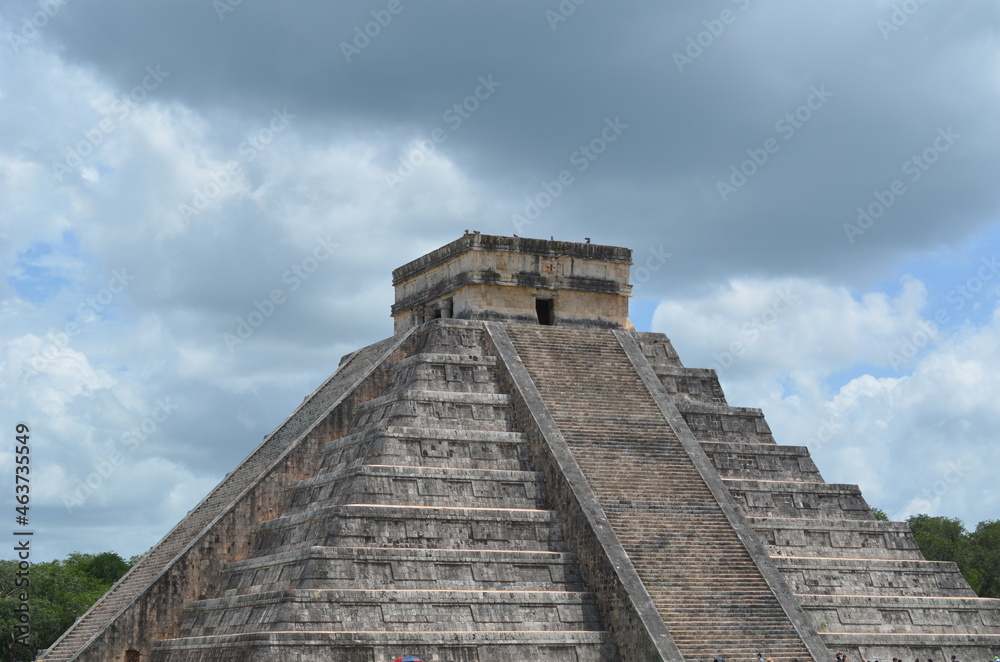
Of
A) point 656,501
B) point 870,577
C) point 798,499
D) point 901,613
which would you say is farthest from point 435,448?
point 901,613

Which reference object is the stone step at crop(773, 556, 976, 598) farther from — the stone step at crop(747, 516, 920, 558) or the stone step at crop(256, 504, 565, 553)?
the stone step at crop(256, 504, 565, 553)

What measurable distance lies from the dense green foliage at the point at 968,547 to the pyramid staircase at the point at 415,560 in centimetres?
2180

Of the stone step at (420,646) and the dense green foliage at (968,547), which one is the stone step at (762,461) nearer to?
the stone step at (420,646)

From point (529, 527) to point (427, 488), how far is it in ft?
5.56

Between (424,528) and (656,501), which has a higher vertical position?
(656,501)

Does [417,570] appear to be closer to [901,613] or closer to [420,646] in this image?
[420,646]

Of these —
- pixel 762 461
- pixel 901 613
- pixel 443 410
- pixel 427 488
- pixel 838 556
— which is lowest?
pixel 901 613

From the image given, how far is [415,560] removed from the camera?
19.8 meters

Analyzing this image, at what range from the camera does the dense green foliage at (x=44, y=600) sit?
35.5 metres

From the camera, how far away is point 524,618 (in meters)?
19.6

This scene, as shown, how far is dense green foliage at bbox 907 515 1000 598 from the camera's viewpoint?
41344 mm

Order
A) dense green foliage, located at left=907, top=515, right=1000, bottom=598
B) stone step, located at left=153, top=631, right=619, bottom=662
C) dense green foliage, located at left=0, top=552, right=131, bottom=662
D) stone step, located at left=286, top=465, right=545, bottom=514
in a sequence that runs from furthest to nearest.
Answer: dense green foliage, located at left=907, top=515, right=1000, bottom=598 < dense green foliage, located at left=0, top=552, right=131, bottom=662 < stone step, located at left=286, top=465, right=545, bottom=514 < stone step, located at left=153, top=631, right=619, bottom=662

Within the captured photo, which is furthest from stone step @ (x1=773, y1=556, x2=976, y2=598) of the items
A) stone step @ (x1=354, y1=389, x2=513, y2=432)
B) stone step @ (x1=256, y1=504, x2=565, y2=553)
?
stone step @ (x1=354, y1=389, x2=513, y2=432)

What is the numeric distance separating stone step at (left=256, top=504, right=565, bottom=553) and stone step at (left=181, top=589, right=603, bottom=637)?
1061mm
